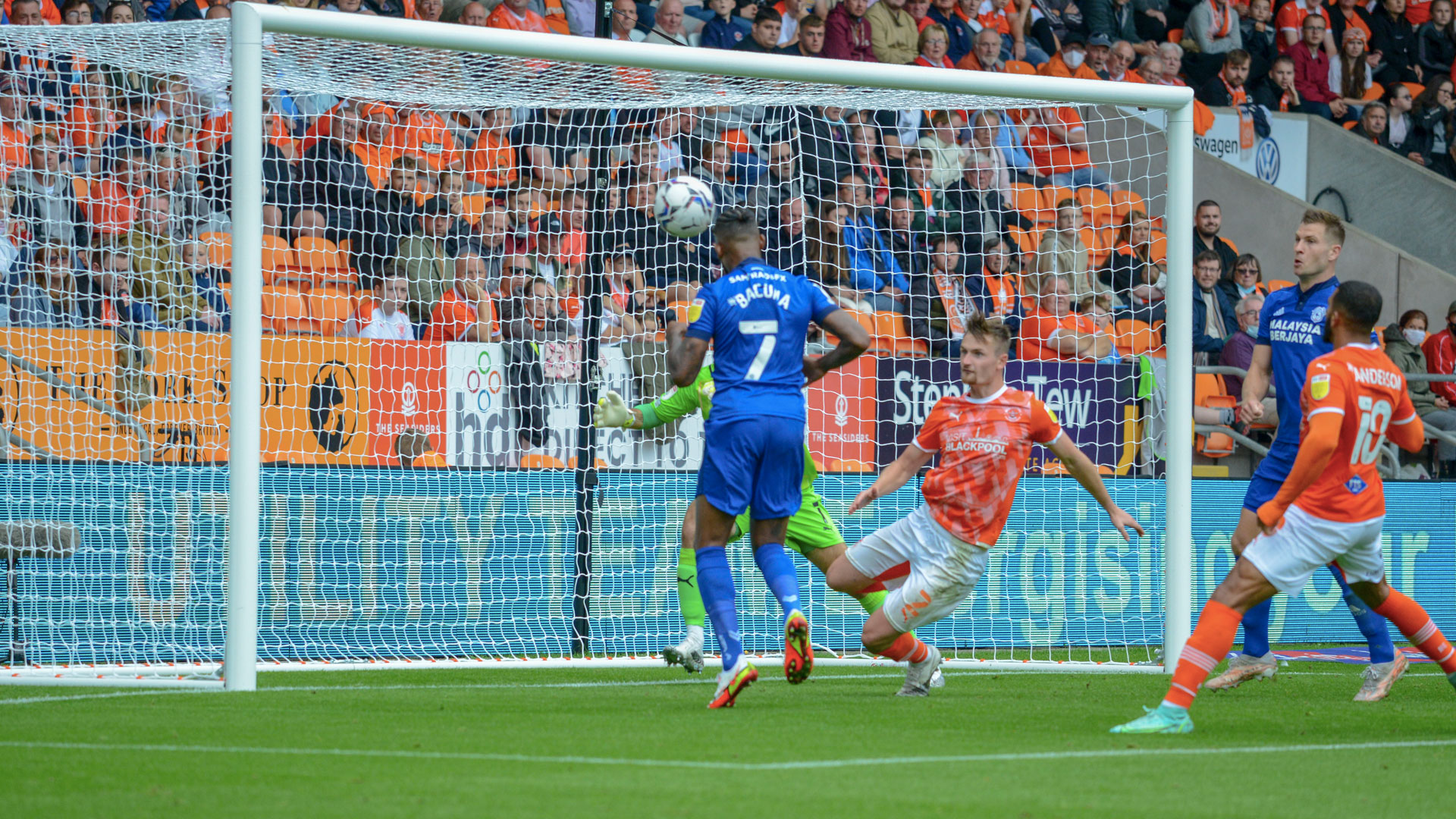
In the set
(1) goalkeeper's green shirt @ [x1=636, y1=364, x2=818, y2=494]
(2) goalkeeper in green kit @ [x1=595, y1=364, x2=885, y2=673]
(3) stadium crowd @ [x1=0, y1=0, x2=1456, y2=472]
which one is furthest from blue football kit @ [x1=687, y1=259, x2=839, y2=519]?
(3) stadium crowd @ [x1=0, y1=0, x2=1456, y2=472]

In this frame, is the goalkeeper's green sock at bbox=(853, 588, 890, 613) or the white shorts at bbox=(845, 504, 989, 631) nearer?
the white shorts at bbox=(845, 504, 989, 631)

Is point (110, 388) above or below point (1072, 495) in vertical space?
above

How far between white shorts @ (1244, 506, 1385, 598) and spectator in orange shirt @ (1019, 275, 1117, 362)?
230 inches

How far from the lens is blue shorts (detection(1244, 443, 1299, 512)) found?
881 centimetres

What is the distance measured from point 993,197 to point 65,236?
22.1 feet

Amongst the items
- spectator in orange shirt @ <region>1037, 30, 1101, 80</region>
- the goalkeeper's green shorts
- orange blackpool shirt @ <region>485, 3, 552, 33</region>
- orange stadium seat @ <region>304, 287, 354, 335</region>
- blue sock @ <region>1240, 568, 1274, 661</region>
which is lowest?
blue sock @ <region>1240, 568, 1274, 661</region>

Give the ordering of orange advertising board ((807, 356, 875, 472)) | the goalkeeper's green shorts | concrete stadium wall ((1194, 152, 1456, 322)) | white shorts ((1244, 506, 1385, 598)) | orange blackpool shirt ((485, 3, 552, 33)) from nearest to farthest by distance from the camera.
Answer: white shorts ((1244, 506, 1385, 598)) < the goalkeeper's green shorts < orange advertising board ((807, 356, 875, 472)) < orange blackpool shirt ((485, 3, 552, 33)) < concrete stadium wall ((1194, 152, 1456, 322))

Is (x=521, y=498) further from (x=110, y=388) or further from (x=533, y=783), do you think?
(x=533, y=783)

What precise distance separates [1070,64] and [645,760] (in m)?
13.9

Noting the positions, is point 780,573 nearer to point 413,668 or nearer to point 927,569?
point 927,569

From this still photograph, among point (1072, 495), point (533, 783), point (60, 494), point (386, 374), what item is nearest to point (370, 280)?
point (386, 374)

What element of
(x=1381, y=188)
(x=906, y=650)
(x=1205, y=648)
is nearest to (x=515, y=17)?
(x=906, y=650)

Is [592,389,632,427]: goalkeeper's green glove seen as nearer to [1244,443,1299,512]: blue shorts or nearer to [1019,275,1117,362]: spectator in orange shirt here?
[1244,443,1299,512]: blue shorts

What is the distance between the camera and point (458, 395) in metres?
11.2
